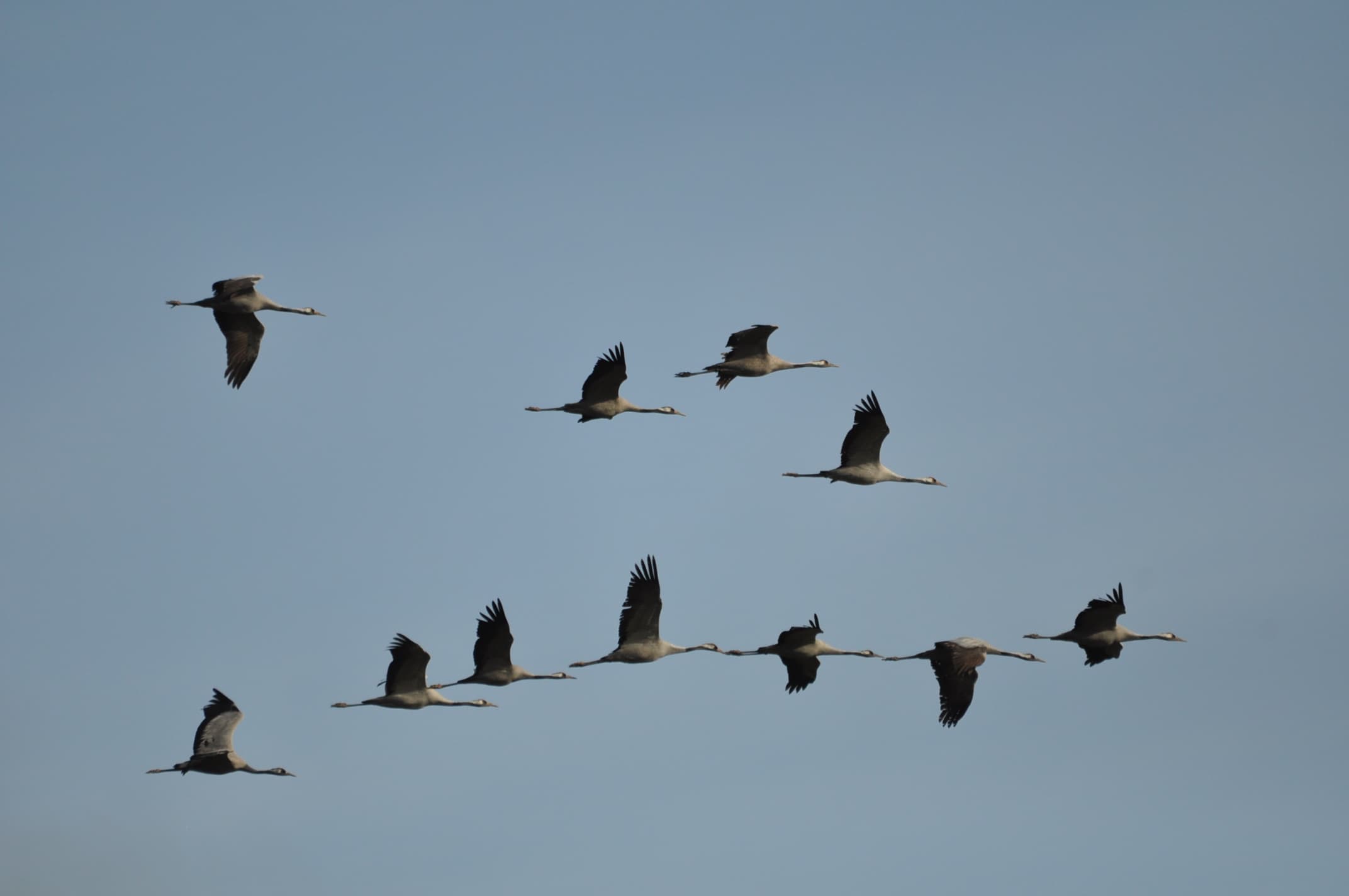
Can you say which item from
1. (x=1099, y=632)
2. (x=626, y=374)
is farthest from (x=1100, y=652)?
(x=626, y=374)

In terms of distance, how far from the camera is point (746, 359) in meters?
44.3

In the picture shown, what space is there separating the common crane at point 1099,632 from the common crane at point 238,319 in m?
18.7

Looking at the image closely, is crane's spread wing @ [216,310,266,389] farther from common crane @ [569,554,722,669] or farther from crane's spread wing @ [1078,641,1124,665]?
crane's spread wing @ [1078,641,1124,665]

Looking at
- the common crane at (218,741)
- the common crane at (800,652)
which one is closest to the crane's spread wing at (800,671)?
the common crane at (800,652)

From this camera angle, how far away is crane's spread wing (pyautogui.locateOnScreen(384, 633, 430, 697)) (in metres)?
39.8

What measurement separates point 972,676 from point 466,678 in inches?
415

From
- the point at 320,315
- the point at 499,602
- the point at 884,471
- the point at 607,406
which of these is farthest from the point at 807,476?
the point at 320,315

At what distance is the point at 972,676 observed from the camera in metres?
39.5

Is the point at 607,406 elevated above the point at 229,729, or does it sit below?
above

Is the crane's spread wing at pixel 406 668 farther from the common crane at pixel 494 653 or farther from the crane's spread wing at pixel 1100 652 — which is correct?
the crane's spread wing at pixel 1100 652

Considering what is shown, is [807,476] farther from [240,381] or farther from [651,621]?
[240,381]

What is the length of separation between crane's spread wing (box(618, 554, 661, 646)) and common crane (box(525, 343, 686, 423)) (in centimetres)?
461

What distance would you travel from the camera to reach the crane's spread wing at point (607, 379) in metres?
42.5

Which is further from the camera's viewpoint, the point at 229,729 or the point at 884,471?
the point at 884,471
